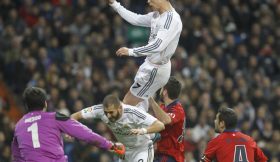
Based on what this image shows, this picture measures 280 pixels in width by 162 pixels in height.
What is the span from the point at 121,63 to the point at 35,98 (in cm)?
892

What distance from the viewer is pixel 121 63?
18.3 meters

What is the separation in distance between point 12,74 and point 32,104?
8311 millimetres

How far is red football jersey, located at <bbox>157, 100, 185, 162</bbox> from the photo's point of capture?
11.3m

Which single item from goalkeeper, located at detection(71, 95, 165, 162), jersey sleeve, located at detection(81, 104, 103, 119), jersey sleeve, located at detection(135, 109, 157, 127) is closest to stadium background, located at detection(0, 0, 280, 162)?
goalkeeper, located at detection(71, 95, 165, 162)

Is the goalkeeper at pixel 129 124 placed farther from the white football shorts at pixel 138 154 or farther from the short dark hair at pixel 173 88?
the short dark hair at pixel 173 88

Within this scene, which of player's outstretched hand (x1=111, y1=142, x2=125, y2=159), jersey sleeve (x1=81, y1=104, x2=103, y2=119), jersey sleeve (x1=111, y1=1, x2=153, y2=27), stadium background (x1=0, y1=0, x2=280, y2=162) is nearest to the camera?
player's outstretched hand (x1=111, y1=142, x2=125, y2=159)

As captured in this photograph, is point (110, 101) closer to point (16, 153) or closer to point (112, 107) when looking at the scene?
point (112, 107)

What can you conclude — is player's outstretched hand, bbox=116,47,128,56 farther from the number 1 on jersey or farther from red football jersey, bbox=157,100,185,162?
the number 1 on jersey

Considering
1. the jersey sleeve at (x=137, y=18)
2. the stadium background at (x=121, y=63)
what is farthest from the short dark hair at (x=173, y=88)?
the stadium background at (x=121, y=63)

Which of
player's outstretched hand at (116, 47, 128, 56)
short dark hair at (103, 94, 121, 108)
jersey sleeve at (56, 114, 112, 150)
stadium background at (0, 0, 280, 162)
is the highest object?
player's outstretched hand at (116, 47, 128, 56)

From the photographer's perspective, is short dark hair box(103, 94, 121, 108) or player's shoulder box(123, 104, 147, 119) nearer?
short dark hair box(103, 94, 121, 108)

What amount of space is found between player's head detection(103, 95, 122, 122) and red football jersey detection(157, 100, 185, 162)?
1114mm

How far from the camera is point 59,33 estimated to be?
60.9ft

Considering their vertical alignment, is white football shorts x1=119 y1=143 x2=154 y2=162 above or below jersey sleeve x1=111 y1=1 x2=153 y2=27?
below
